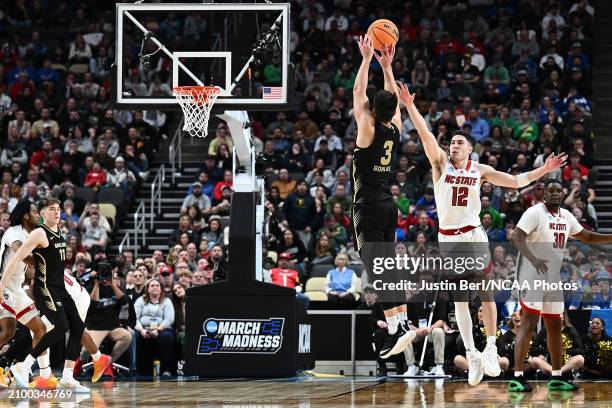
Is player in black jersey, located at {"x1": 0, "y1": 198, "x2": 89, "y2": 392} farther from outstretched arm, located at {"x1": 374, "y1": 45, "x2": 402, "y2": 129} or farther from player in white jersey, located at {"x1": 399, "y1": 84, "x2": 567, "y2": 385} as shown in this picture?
player in white jersey, located at {"x1": 399, "y1": 84, "x2": 567, "y2": 385}

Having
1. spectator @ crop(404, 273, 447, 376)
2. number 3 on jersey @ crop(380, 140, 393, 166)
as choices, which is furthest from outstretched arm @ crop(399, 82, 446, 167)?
spectator @ crop(404, 273, 447, 376)

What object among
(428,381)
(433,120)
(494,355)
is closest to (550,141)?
(433,120)

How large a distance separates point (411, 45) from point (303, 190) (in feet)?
19.3

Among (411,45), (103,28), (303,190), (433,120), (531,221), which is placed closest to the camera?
(531,221)

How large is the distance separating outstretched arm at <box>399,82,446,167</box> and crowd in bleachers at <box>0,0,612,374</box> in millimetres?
6392

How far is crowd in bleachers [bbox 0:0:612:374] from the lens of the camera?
1958cm

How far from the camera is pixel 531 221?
43.9ft

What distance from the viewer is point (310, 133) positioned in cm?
2416

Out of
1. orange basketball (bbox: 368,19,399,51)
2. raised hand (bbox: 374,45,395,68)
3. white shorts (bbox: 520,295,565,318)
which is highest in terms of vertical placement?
orange basketball (bbox: 368,19,399,51)

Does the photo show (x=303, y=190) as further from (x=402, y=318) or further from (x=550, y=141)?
(x=402, y=318)

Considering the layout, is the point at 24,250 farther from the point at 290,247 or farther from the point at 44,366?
the point at 290,247

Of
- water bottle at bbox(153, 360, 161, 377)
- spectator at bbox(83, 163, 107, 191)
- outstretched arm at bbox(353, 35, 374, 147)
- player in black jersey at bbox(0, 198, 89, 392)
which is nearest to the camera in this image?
outstretched arm at bbox(353, 35, 374, 147)

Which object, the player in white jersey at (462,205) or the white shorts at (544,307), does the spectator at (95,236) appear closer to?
the white shorts at (544,307)

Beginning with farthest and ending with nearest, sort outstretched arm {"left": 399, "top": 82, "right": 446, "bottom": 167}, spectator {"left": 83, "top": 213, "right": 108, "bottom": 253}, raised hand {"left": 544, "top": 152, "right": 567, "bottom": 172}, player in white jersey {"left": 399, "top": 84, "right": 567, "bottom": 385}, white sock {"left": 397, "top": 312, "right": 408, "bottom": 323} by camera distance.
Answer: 1. spectator {"left": 83, "top": 213, "right": 108, "bottom": 253}
2. raised hand {"left": 544, "top": 152, "right": 567, "bottom": 172}
3. player in white jersey {"left": 399, "top": 84, "right": 567, "bottom": 385}
4. white sock {"left": 397, "top": 312, "right": 408, "bottom": 323}
5. outstretched arm {"left": 399, "top": 82, "right": 446, "bottom": 167}
